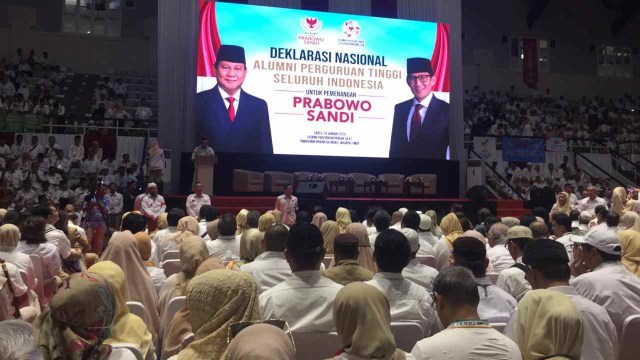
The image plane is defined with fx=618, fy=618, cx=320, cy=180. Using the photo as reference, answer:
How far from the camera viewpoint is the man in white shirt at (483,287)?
2.96 meters

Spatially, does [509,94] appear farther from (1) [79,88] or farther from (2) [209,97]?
(1) [79,88]

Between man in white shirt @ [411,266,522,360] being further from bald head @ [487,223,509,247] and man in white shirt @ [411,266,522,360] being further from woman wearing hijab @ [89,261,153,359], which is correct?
bald head @ [487,223,509,247]

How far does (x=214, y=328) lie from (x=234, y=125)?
423 inches

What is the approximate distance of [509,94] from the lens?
66.3 ft

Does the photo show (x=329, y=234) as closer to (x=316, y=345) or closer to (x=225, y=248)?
(x=225, y=248)

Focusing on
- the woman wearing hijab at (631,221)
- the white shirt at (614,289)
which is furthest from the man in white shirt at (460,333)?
the woman wearing hijab at (631,221)

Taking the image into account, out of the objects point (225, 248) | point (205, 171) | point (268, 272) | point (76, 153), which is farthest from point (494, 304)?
point (76, 153)

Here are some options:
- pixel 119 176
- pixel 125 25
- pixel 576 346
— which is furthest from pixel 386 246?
pixel 125 25

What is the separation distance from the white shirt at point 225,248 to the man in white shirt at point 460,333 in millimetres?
2980

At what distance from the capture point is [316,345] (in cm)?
267

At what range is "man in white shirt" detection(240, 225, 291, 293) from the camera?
11.5 ft

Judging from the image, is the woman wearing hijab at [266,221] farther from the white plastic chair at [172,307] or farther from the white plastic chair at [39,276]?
the white plastic chair at [172,307]

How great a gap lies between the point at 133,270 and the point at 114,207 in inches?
254

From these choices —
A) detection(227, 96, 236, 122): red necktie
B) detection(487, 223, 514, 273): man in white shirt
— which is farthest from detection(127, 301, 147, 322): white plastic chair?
detection(227, 96, 236, 122): red necktie
